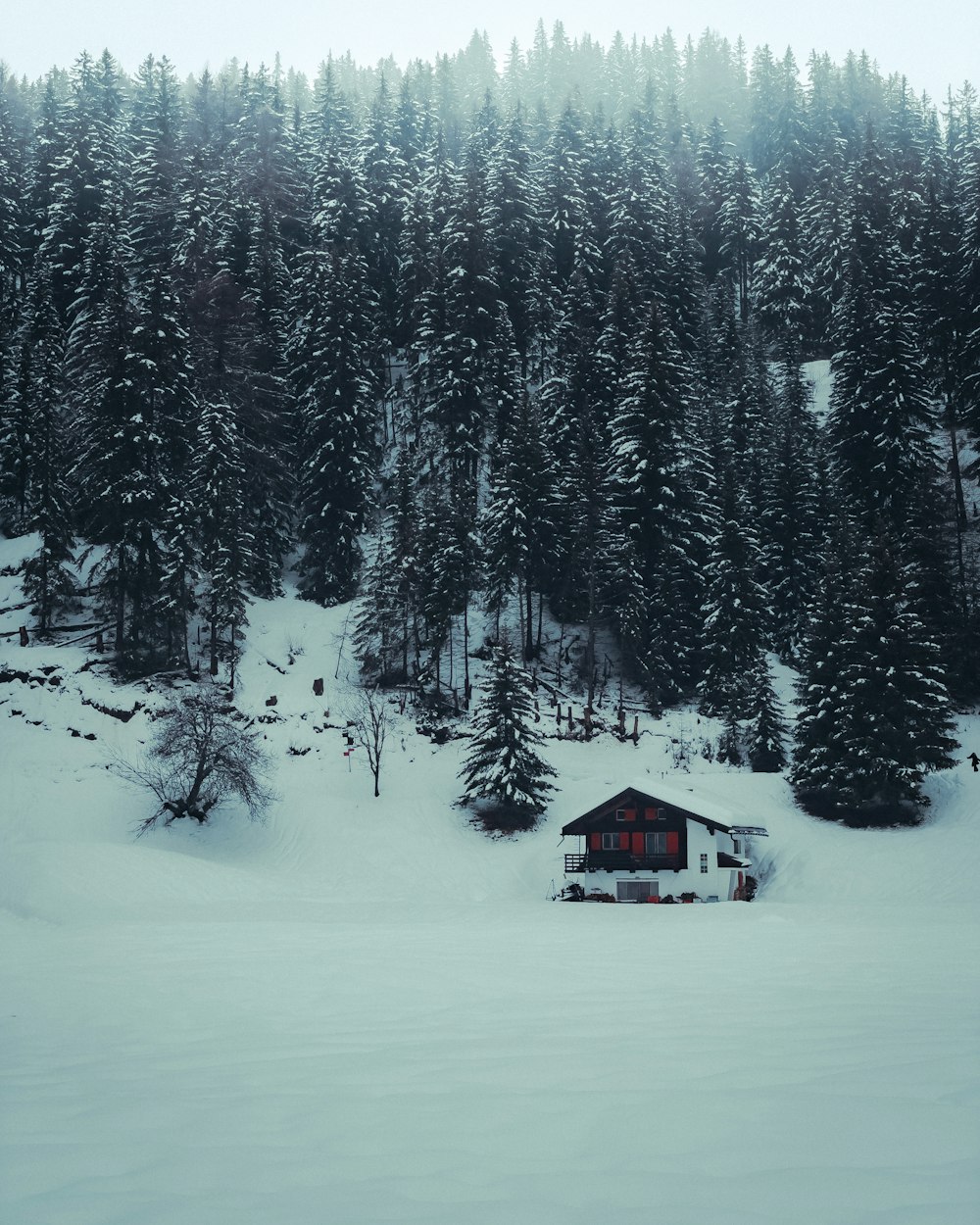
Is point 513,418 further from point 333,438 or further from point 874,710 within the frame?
point 874,710

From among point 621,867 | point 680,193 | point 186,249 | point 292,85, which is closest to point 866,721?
point 621,867

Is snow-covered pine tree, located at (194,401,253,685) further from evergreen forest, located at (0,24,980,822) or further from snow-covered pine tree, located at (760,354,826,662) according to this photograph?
snow-covered pine tree, located at (760,354,826,662)

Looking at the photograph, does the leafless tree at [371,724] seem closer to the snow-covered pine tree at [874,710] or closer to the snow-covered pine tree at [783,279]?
the snow-covered pine tree at [874,710]

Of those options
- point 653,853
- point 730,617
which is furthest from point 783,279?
point 653,853

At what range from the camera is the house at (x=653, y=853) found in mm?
35844

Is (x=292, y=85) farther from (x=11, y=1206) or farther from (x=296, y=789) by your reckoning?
(x=11, y=1206)

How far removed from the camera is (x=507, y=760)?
39.7m

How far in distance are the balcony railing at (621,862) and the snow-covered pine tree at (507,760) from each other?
434 centimetres

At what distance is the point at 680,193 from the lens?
91.6m

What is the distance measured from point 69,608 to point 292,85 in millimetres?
138021

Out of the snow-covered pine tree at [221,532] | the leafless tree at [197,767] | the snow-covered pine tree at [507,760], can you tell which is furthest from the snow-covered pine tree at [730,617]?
the snow-covered pine tree at [221,532]

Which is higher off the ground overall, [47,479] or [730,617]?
[47,479]

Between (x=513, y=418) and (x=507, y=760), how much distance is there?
2766cm

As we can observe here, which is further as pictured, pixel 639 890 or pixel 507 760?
pixel 507 760
